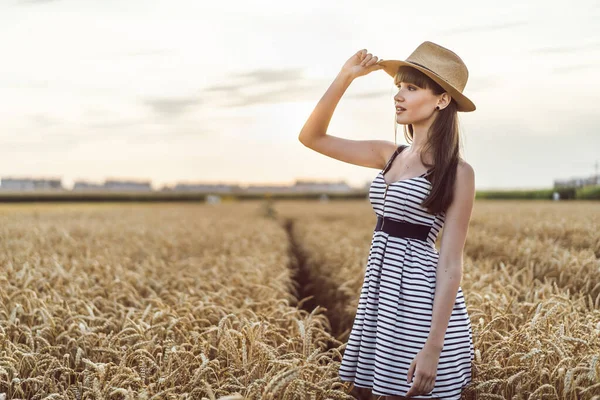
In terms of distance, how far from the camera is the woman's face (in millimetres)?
2857

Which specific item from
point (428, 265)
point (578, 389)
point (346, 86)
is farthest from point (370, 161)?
point (578, 389)

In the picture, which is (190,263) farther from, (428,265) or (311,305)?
(428,265)

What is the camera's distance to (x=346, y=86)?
3.16 meters

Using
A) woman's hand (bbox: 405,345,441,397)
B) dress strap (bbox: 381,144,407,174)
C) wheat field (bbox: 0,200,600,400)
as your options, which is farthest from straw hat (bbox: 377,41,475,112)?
wheat field (bbox: 0,200,600,400)

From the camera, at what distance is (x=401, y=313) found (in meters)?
2.75

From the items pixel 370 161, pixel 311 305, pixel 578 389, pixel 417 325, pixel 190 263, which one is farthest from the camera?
pixel 311 305

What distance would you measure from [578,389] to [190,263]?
5270 mm

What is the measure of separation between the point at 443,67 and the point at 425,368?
57.8 inches

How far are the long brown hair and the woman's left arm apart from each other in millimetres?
43

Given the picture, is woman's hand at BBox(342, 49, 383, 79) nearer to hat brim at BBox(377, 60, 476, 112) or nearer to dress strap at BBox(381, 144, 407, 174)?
hat brim at BBox(377, 60, 476, 112)

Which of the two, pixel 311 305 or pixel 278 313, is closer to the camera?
pixel 278 313

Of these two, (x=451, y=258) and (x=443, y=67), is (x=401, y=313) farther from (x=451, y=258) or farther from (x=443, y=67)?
(x=443, y=67)

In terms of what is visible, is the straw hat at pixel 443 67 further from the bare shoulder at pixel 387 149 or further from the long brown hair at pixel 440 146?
the bare shoulder at pixel 387 149

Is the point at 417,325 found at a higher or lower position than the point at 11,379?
higher
